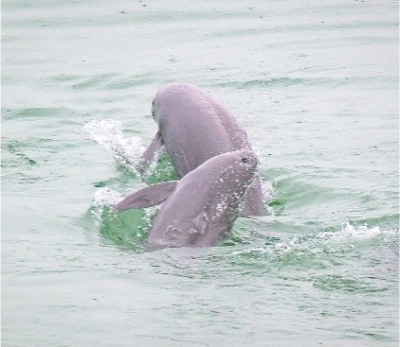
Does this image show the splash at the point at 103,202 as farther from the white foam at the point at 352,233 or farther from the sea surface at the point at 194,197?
the white foam at the point at 352,233

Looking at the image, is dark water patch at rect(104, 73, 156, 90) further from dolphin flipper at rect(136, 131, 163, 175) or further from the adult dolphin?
dolphin flipper at rect(136, 131, 163, 175)

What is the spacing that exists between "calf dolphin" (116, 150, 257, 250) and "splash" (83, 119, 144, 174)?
2.17 m

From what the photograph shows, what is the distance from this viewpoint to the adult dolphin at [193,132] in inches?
477

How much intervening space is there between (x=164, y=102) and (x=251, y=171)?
2.43m

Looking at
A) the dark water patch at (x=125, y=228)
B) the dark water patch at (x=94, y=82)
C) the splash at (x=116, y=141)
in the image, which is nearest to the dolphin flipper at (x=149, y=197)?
the dark water patch at (x=125, y=228)

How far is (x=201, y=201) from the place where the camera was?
10633mm

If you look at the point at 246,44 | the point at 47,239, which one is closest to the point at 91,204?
the point at 47,239

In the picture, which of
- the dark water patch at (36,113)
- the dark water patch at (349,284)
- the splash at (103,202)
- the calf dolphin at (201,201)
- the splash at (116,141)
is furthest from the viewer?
the dark water patch at (36,113)

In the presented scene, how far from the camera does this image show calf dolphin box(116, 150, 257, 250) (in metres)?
10.5

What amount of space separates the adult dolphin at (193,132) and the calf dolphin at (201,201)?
68 centimetres

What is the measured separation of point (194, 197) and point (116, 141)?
360cm

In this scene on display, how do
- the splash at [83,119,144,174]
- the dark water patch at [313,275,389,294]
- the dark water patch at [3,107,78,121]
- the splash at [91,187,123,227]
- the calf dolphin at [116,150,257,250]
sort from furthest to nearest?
1. the dark water patch at [3,107,78,121]
2. the splash at [83,119,144,174]
3. the splash at [91,187,123,227]
4. the calf dolphin at [116,150,257,250]
5. the dark water patch at [313,275,389,294]

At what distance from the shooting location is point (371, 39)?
61.5 ft

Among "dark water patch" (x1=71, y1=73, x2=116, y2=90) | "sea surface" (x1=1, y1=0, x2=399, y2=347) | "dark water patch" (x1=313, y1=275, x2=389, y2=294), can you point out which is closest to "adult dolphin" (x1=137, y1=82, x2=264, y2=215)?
"sea surface" (x1=1, y1=0, x2=399, y2=347)
